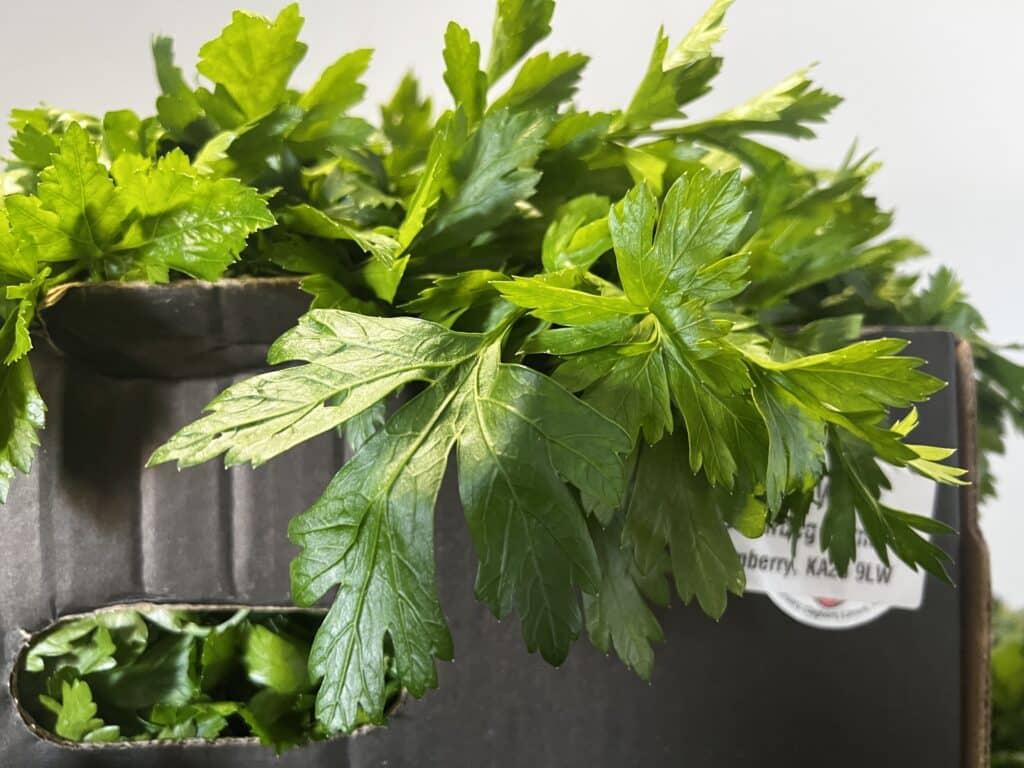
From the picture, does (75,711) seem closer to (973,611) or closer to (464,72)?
(464,72)

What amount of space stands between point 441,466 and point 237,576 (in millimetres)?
172

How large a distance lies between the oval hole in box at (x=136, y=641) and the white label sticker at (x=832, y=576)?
0.77 feet

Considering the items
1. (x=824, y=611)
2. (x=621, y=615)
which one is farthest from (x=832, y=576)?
(x=621, y=615)

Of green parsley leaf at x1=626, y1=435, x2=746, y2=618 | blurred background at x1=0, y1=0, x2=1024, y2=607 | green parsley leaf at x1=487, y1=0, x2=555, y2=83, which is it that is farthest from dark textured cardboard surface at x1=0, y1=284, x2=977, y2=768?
blurred background at x1=0, y1=0, x2=1024, y2=607

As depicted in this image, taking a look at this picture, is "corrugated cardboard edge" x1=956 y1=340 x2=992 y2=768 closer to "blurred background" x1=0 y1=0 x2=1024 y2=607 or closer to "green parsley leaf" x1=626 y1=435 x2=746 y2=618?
"green parsley leaf" x1=626 y1=435 x2=746 y2=618

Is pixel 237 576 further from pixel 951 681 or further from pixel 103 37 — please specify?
pixel 103 37

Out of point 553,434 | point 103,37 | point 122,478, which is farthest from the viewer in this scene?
point 103,37

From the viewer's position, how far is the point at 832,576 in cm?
58

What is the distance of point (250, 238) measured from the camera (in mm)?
507

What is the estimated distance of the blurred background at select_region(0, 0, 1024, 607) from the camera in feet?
3.66

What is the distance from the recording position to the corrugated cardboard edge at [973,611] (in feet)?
1.89

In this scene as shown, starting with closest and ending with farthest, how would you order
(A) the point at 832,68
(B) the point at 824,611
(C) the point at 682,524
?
(C) the point at 682,524
(B) the point at 824,611
(A) the point at 832,68

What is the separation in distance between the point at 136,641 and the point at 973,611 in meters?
0.50

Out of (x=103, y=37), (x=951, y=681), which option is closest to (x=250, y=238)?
(x=951, y=681)
